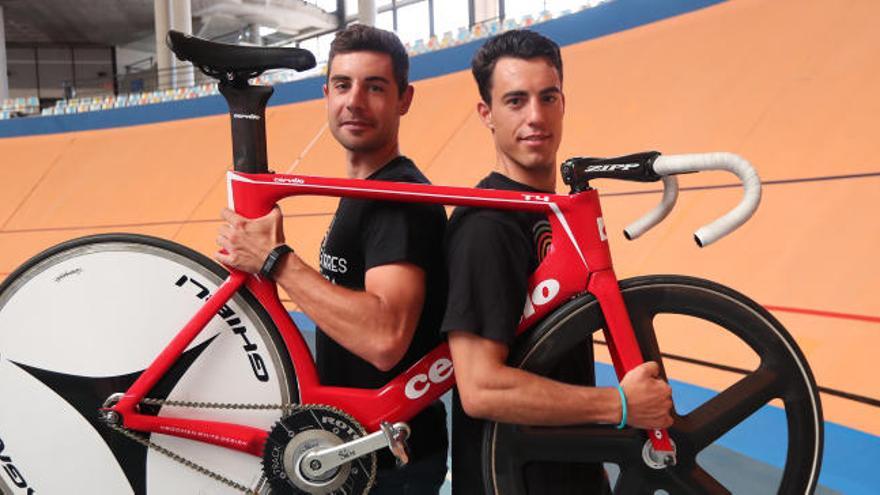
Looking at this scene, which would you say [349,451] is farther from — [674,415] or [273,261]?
[674,415]

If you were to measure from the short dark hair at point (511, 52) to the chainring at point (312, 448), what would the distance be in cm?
65

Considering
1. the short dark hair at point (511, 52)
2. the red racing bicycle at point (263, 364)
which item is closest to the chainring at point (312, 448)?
the red racing bicycle at point (263, 364)

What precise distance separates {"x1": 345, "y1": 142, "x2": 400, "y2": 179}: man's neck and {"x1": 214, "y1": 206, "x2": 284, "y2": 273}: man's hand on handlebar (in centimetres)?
26

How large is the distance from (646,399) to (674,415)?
11 cm

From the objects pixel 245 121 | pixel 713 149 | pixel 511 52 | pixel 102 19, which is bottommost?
pixel 245 121

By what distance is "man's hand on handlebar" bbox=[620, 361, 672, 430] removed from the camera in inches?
38.9

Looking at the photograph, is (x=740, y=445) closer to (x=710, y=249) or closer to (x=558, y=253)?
(x=710, y=249)

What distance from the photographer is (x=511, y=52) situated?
1135 mm

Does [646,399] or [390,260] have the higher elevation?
[390,260]

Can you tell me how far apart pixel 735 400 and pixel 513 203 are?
20.0 inches

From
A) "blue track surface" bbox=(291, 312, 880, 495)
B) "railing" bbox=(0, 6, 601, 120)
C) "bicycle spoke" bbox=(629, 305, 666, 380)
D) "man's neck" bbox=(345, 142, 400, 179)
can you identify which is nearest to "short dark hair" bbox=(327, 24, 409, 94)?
"man's neck" bbox=(345, 142, 400, 179)

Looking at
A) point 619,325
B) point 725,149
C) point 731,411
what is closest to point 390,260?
point 619,325

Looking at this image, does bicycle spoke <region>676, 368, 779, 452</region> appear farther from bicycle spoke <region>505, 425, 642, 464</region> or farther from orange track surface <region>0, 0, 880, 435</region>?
orange track surface <region>0, 0, 880, 435</region>

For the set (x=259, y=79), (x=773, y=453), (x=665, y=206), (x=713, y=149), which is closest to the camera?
(x=665, y=206)
